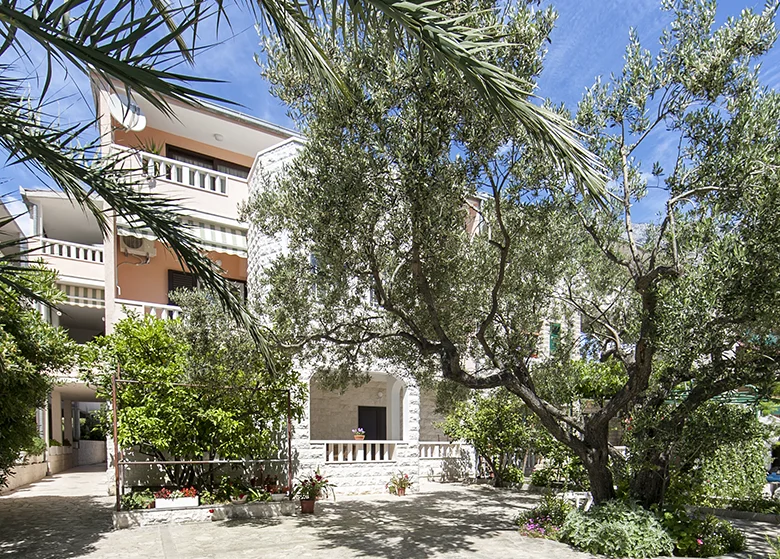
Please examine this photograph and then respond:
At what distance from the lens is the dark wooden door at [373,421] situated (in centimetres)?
1992

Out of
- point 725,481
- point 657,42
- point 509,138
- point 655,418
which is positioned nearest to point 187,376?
point 509,138

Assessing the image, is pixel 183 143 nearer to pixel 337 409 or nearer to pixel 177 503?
pixel 337 409

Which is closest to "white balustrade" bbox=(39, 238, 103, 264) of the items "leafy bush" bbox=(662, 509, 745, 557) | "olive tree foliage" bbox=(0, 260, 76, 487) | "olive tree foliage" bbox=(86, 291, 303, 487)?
"olive tree foliage" bbox=(86, 291, 303, 487)

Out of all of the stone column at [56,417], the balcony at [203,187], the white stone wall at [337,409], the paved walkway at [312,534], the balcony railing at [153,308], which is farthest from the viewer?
the stone column at [56,417]

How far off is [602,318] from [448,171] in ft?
15.2

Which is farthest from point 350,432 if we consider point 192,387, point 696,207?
point 696,207

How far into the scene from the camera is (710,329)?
7535 millimetres

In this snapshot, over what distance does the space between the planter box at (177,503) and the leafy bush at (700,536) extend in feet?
30.8

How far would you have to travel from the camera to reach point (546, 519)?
10.9 metres

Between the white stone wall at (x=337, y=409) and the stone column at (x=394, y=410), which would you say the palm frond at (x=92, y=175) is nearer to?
the stone column at (x=394, y=410)

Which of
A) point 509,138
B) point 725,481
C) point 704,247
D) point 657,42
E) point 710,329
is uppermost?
point 657,42

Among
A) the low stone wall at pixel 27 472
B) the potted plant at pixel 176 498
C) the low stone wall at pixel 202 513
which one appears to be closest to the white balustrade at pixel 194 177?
the potted plant at pixel 176 498

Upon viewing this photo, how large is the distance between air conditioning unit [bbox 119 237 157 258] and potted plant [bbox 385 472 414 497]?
1003 cm

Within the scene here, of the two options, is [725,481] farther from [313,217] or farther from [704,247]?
[313,217]
